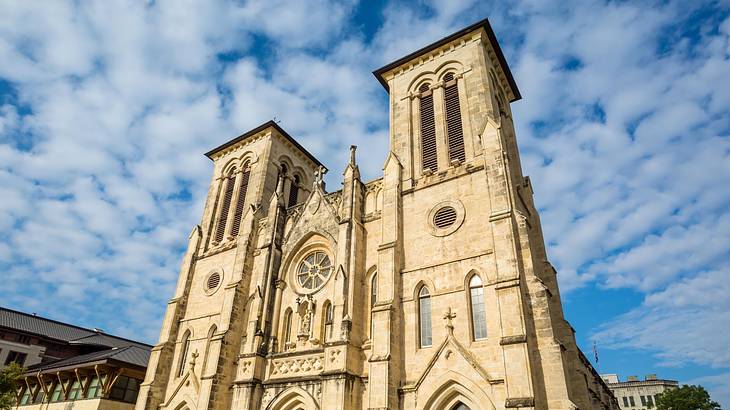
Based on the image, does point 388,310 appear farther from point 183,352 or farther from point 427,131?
point 183,352

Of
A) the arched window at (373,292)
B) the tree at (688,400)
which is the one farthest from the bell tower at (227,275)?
the tree at (688,400)

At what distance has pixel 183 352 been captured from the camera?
26188 millimetres

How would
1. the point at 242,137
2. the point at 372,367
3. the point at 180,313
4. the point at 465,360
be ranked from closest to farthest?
the point at 465,360
the point at 372,367
the point at 180,313
the point at 242,137

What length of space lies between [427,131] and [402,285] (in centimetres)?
890

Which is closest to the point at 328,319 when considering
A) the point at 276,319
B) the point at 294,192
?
the point at 276,319

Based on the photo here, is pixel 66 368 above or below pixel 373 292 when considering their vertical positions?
below

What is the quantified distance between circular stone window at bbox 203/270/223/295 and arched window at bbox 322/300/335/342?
852cm

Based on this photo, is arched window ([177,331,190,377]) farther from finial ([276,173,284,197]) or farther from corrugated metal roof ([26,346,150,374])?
finial ([276,173,284,197])

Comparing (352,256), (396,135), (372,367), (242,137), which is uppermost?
(242,137)

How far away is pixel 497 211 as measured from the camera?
18469 mm

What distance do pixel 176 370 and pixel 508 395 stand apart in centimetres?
1891

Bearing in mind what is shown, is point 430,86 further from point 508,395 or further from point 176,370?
point 176,370

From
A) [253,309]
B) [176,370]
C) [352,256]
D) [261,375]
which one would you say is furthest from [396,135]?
[176,370]

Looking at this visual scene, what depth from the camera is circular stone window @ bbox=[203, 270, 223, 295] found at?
27.7 m
